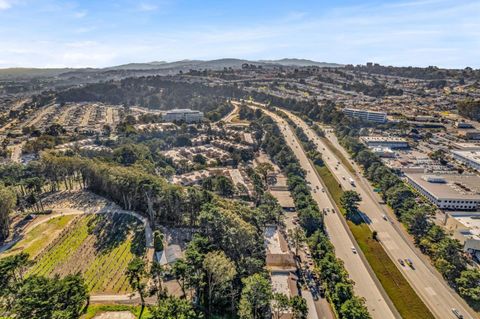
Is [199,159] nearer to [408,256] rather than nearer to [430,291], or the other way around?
[408,256]

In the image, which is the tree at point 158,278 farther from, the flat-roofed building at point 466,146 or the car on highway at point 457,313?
the flat-roofed building at point 466,146

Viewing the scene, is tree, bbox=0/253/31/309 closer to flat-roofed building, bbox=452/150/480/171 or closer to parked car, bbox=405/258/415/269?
parked car, bbox=405/258/415/269

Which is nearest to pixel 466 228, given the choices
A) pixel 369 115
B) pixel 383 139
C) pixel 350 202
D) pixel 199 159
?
pixel 350 202

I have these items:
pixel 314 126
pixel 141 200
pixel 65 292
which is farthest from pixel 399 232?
pixel 314 126

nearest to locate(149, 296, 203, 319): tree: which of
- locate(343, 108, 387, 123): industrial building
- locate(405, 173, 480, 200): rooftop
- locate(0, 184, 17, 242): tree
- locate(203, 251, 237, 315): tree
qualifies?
locate(203, 251, 237, 315): tree

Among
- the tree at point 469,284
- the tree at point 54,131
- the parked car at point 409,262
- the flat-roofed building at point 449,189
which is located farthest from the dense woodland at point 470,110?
the tree at point 54,131

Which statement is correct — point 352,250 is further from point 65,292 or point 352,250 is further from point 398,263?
point 65,292
